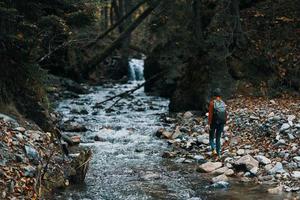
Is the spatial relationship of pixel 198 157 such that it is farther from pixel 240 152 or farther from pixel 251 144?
pixel 251 144

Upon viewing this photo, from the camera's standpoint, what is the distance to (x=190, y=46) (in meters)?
22.4

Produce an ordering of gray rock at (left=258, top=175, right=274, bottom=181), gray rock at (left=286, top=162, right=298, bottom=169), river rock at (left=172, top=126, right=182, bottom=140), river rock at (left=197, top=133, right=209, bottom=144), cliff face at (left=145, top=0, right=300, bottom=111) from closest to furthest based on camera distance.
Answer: gray rock at (left=258, top=175, right=274, bottom=181) → gray rock at (left=286, top=162, right=298, bottom=169) → river rock at (left=197, top=133, right=209, bottom=144) → river rock at (left=172, top=126, right=182, bottom=140) → cliff face at (left=145, top=0, right=300, bottom=111)

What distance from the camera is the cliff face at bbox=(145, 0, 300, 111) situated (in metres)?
19.7

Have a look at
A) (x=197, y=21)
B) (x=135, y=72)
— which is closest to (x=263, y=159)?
(x=197, y=21)

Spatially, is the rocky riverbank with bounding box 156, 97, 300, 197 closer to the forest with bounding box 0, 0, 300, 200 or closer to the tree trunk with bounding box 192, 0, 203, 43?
the forest with bounding box 0, 0, 300, 200

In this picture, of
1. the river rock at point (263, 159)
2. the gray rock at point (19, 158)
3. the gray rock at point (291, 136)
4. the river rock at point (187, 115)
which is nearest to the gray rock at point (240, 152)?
the river rock at point (263, 159)

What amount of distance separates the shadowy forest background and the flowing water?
6.79 feet

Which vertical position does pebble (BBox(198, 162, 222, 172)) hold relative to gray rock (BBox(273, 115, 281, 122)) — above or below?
below

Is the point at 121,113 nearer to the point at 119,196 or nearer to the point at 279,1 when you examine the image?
the point at 279,1

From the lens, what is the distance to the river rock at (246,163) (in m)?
11.6

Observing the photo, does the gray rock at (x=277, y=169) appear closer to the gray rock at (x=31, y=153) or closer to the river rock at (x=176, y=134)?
the river rock at (x=176, y=134)

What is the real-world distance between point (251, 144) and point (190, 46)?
31.4ft

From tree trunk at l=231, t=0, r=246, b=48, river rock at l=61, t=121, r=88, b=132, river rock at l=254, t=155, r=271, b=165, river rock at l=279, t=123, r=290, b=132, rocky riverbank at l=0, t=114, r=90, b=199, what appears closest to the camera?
rocky riverbank at l=0, t=114, r=90, b=199

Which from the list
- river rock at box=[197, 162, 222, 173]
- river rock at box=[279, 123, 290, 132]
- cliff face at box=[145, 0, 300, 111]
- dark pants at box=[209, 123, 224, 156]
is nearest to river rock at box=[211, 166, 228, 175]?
river rock at box=[197, 162, 222, 173]
